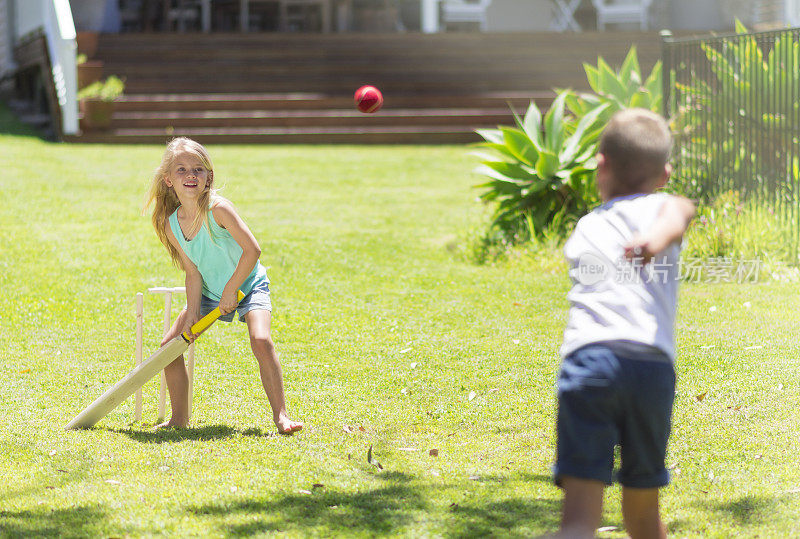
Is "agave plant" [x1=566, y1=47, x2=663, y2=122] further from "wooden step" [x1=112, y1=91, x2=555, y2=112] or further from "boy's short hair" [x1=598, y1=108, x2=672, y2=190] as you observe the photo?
"boy's short hair" [x1=598, y1=108, x2=672, y2=190]

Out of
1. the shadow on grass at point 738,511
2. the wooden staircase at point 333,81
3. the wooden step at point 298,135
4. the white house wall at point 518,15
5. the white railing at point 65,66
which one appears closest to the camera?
the shadow on grass at point 738,511

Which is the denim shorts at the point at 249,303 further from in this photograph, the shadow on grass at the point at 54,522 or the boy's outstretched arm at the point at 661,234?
the boy's outstretched arm at the point at 661,234

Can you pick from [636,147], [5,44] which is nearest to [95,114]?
[5,44]

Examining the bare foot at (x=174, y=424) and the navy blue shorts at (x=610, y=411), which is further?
the bare foot at (x=174, y=424)

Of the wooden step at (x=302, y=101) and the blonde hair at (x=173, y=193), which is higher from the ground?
the blonde hair at (x=173, y=193)

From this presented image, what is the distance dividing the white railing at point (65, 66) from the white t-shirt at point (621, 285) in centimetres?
1343

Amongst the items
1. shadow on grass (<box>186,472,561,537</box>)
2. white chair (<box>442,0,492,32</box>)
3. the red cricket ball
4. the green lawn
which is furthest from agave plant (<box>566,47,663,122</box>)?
white chair (<box>442,0,492,32</box>)

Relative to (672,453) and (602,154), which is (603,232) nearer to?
(602,154)

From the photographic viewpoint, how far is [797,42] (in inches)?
355

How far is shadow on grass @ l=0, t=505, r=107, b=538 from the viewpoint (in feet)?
12.1

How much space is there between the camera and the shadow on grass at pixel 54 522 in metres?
3.68

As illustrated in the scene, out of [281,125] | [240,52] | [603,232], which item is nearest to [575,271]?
[603,232]

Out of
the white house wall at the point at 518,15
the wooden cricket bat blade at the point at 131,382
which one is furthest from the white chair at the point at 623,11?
the wooden cricket bat blade at the point at 131,382

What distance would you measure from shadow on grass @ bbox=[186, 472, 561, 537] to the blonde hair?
142 cm
